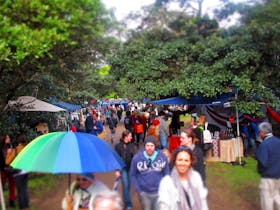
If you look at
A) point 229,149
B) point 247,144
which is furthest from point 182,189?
point 247,144

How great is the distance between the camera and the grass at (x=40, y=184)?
864cm

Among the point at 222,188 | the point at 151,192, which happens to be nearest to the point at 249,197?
the point at 222,188

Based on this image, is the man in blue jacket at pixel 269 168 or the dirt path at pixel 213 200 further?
the dirt path at pixel 213 200

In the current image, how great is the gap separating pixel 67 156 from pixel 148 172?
139 cm

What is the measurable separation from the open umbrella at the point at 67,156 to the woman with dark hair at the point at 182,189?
0.88m

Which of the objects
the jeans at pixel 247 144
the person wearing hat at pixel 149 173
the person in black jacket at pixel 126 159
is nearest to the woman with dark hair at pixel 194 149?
the person wearing hat at pixel 149 173

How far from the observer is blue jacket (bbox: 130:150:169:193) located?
5.00 m

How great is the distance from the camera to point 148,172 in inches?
197

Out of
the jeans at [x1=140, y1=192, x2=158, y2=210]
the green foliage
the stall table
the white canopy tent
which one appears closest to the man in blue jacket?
the jeans at [x1=140, y1=192, x2=158, y2=210]

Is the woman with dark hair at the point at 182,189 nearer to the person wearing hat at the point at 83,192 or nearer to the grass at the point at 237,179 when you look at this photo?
the person wearing hat at the point at 83,192

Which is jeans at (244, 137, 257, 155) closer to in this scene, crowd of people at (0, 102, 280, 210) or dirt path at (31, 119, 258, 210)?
dirt path at (31, 119, 258, 210)

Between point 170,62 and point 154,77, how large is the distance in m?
0.84

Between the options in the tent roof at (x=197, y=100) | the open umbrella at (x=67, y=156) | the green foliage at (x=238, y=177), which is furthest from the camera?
the tent roof at (x=197, y=100)

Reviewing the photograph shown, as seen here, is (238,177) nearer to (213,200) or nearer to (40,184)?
(213,200)
